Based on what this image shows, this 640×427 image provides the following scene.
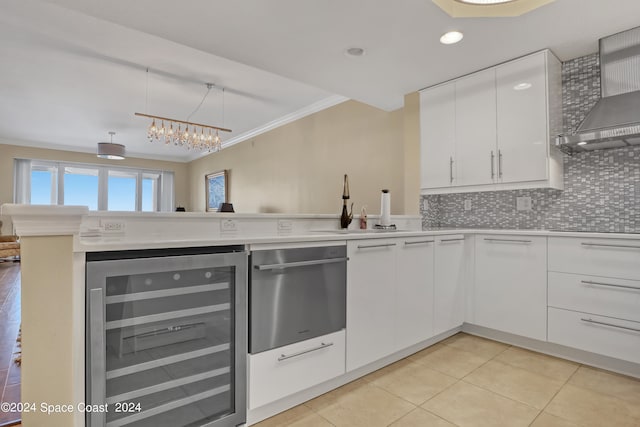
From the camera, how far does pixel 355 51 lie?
251cm

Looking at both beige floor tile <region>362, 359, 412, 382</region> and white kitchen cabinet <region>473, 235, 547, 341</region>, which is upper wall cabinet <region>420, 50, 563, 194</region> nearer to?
white kitchen cabinet <region>473, 235, 547, 341</region>

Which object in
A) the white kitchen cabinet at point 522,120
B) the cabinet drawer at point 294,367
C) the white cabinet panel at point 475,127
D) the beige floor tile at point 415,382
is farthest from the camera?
the white cabinet panel at point 475,127

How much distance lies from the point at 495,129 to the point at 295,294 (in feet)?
7.30

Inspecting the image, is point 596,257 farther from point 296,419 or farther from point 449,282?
point 296,419

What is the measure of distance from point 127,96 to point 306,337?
13.8ft

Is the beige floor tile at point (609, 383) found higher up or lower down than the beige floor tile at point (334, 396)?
lower down

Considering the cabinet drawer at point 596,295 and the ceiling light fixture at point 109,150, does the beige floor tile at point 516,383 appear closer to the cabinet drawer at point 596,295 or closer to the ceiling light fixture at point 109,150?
the cabinet drawer at point 596,295

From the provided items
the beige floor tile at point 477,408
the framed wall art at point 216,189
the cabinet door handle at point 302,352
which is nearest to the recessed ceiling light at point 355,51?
the cabinet door handle at point 302,352

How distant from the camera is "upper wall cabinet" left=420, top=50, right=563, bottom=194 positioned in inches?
97.6

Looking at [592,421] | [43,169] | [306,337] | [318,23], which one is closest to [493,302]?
[592,421]

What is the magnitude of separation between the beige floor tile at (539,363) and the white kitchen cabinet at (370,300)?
3.02 feet

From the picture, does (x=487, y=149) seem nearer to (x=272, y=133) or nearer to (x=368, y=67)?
(x=368, y=67)

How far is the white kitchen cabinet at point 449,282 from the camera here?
8.18 ft

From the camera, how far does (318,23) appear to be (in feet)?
7.07
